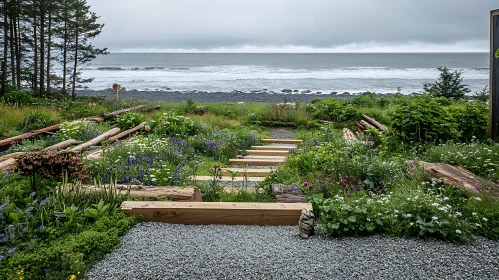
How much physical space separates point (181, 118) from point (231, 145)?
7.28ft

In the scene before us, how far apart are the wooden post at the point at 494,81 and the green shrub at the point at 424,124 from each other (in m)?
0.69

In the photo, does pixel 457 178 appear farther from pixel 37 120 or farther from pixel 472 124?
pixel 37 120

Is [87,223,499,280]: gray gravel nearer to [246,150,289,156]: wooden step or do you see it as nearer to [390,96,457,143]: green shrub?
[390,96,457,143]: green shrub

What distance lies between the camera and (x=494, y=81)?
7605mm

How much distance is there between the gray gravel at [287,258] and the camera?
296 cm

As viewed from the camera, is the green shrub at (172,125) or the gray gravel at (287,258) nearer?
the gray gravel at (287,258)

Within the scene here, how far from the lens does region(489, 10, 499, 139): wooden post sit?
7470 mm

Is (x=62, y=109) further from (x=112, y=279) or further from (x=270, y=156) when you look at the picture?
(x=112, y=279)

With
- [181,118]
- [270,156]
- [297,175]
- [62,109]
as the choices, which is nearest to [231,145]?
[270,156]

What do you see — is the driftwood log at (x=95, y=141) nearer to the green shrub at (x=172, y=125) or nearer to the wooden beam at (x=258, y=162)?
the green shrub at (x=172, y=125)

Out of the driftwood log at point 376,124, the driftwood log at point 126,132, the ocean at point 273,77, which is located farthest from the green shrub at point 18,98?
the ocean at point 273,77

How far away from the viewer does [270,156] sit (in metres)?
8.28

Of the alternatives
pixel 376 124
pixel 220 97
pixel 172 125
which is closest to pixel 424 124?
pixel 376 124

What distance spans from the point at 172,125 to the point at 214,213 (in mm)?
6134
